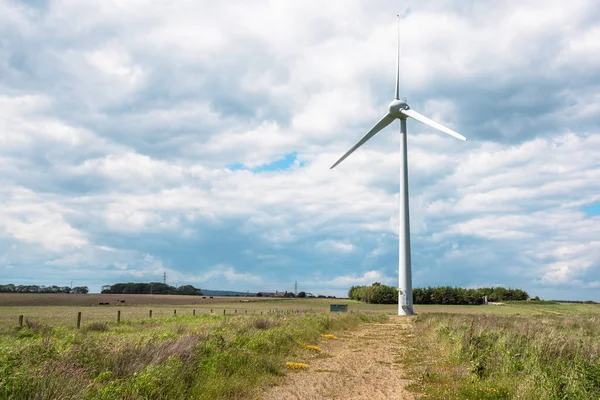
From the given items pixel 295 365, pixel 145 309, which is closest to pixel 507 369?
pixel 295 365

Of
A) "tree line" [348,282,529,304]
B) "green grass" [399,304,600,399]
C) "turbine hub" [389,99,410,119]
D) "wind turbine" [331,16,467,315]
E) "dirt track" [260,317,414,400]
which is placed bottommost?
"tree line" [348,282,529,304]

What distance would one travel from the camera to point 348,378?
15.1 meters

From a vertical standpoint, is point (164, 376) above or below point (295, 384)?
above

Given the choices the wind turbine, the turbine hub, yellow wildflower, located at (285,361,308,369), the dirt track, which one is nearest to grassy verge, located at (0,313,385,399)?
yellow wildflower, located at (285,361,308,369)

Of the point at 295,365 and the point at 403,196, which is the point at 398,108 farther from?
the point at 295,365

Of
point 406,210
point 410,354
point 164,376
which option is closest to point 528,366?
point 410,354

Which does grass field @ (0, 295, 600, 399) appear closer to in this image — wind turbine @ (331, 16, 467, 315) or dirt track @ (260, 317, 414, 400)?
dirt track @ (260, 317, 414, 400)

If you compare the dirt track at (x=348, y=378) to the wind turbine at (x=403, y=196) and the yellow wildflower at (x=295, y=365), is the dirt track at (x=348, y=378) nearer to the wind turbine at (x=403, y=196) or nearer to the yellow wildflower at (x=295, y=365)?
the yellow wildflower at (x=295, y=365)

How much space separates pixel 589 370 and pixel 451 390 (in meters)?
3.47

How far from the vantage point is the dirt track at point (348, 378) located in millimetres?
12781

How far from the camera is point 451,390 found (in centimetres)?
1276

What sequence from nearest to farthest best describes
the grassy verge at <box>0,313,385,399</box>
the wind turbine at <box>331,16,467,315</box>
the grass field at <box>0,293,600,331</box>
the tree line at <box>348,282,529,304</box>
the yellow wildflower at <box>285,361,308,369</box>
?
the grassy verge at <box>0,313,385,399</box>, the yellow wildflower at <box>285,361,308,369</box>, the grass field at <box>0,293,600,331</box>, the wind turbine at <box>331,16,467,315</box>, the tree line at <box>348,282,529,304</box>

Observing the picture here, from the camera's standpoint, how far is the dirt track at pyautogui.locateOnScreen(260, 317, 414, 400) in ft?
41.9

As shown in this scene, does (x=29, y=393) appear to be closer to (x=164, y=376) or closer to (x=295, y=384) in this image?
(x=164, y=376)
